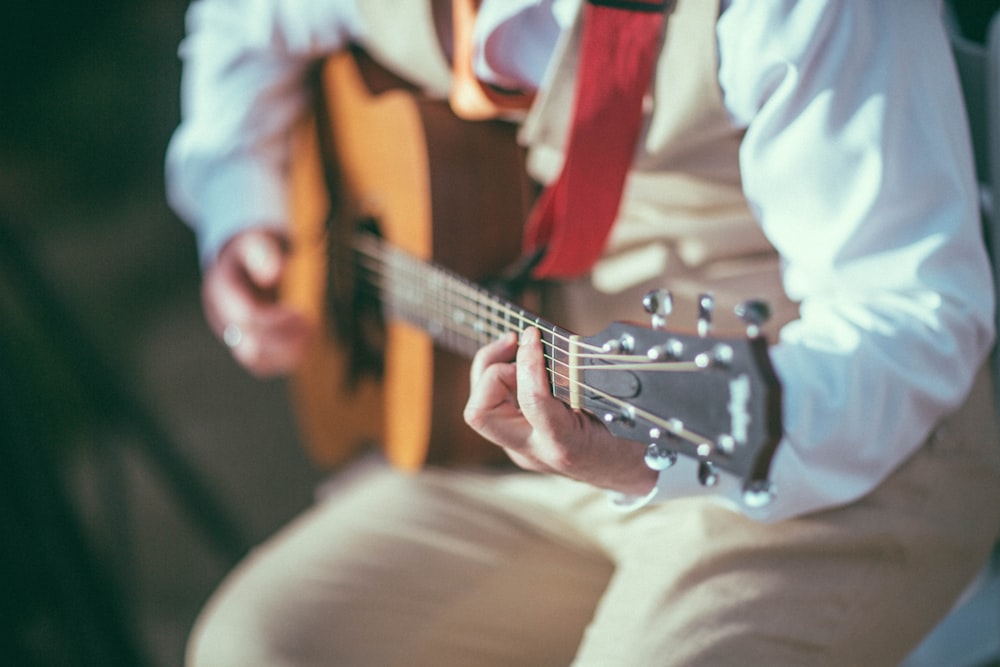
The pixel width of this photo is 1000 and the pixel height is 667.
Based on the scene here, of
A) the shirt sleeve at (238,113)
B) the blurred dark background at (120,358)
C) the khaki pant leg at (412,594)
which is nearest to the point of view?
the khaki pant leg at (412,594)

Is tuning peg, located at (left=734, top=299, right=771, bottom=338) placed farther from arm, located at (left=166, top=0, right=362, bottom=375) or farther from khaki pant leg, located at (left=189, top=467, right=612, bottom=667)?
arm, located at (left=166, top=0, right=362, bottom=375)

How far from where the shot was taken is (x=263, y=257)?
3.10 ft

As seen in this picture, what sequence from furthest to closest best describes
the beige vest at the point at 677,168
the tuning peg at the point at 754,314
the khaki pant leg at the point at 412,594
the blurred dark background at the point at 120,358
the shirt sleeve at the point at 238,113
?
1. the blurred dark background at the point at 120,358
2. the shirt sleeve at the point at 238,113
3. the khaki pant leg at the point at 412,594
4. the beige vest at the point at 677,168
5. the tuning peg at the point at 754,314

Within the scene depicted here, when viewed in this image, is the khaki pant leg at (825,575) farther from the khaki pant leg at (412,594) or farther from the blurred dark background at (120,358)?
the blurred dark background at (120,358)

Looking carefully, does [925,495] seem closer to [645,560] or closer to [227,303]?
[645,560]

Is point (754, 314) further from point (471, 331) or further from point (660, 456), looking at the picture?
point (471, 331)

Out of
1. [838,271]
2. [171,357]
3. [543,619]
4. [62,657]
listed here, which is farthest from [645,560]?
[171,357]

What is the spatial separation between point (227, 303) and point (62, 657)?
0.69 metres

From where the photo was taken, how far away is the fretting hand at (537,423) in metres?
0.44

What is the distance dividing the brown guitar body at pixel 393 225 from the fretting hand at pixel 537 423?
0.29 m

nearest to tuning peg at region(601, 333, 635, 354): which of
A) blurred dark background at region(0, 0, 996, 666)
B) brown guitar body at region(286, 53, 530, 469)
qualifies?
brown guitar body at region(286, 53, 530, 469)

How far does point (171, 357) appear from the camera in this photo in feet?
5.72

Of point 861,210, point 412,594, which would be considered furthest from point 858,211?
point 412,594

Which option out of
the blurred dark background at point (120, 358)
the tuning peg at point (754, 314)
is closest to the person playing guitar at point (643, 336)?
the tuning peg at point (754, 314)
